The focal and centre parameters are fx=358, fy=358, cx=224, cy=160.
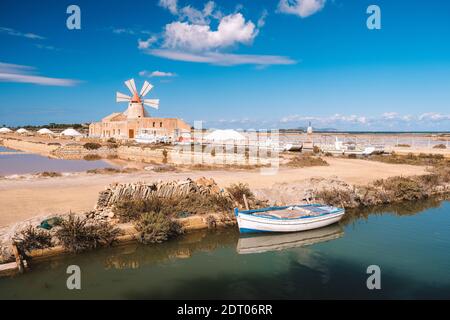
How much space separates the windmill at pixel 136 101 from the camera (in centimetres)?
4812

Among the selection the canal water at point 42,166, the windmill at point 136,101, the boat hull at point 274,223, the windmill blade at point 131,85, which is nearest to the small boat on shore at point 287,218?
the boat hull at point 274,223

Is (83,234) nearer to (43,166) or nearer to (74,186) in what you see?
(74,186)

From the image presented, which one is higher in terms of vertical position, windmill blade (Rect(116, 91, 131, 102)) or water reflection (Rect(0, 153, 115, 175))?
windmill blade (Rect(116, 91, 131, 102))

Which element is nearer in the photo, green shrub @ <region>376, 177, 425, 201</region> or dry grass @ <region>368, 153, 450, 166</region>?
green shrub @ <region>376, 177, 425, 201</region>

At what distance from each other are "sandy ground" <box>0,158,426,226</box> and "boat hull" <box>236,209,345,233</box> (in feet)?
12.7

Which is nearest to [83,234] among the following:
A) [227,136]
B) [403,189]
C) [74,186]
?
[74,186]

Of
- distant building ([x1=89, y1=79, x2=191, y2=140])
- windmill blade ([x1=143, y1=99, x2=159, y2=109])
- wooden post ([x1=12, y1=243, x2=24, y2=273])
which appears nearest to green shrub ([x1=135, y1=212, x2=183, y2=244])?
wooden post ([x1=12, y1=243, x2=24, y2=273])

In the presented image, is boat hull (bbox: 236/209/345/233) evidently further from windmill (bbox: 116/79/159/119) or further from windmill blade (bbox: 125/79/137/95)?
windmill blade (bbox: 125/79/137/95)

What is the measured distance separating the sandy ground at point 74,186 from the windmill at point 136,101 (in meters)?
33.5

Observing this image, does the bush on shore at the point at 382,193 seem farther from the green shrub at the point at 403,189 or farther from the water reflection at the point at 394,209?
the water reflection at the point at 394,209

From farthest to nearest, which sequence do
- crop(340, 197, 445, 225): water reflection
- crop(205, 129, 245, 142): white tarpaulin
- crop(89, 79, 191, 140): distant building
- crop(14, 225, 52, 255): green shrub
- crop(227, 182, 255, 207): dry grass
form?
crop(89, 79, 191, 140): distant building < crop(205, 129, 245, 142): white tarpaulin < crop(340, 197, 445, 225): water reflection < crop(227, 182, 255, 207): dry grass < crop(14, 225, 52, 255): green shrub

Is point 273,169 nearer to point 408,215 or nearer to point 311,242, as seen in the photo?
point 408,215

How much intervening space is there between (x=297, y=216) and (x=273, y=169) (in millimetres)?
9393

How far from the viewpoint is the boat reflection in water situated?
8.27 metres
